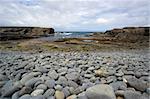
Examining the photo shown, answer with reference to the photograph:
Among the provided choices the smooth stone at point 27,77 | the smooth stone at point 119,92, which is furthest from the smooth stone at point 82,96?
the smooth stone at point 27,77

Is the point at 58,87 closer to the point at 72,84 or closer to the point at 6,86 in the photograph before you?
the point at 72,84

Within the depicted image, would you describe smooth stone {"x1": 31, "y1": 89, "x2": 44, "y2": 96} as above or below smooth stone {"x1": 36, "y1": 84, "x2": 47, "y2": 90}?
below

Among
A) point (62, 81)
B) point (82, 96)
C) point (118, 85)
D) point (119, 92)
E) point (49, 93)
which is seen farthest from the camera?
point (62, 81)

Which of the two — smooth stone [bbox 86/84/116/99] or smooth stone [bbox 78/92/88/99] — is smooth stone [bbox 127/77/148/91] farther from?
smooth stone [bbox 78/92/88/99]

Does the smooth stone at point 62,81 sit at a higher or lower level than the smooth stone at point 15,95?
higher

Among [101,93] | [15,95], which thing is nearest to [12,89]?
[15,95]

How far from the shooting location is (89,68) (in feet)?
18.1

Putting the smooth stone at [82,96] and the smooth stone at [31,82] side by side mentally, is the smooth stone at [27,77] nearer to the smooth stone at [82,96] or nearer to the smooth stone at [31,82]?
the smooth stone at [31,82]

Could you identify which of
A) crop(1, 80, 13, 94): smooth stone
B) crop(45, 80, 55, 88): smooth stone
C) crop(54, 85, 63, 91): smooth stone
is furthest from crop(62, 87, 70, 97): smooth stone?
crop(1, 80, 13, 94): smooth stone

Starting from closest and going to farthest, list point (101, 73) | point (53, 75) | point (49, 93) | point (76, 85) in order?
point (49, 93), point (76, 85), point (53, 75), point (101, 73)

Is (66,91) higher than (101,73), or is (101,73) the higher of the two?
(101,73)

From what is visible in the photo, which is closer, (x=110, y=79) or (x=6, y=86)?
(x=6, y=86)

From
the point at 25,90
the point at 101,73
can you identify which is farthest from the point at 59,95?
the point at 101,73

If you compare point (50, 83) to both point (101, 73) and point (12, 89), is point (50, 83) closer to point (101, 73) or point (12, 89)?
point (12, 89)
